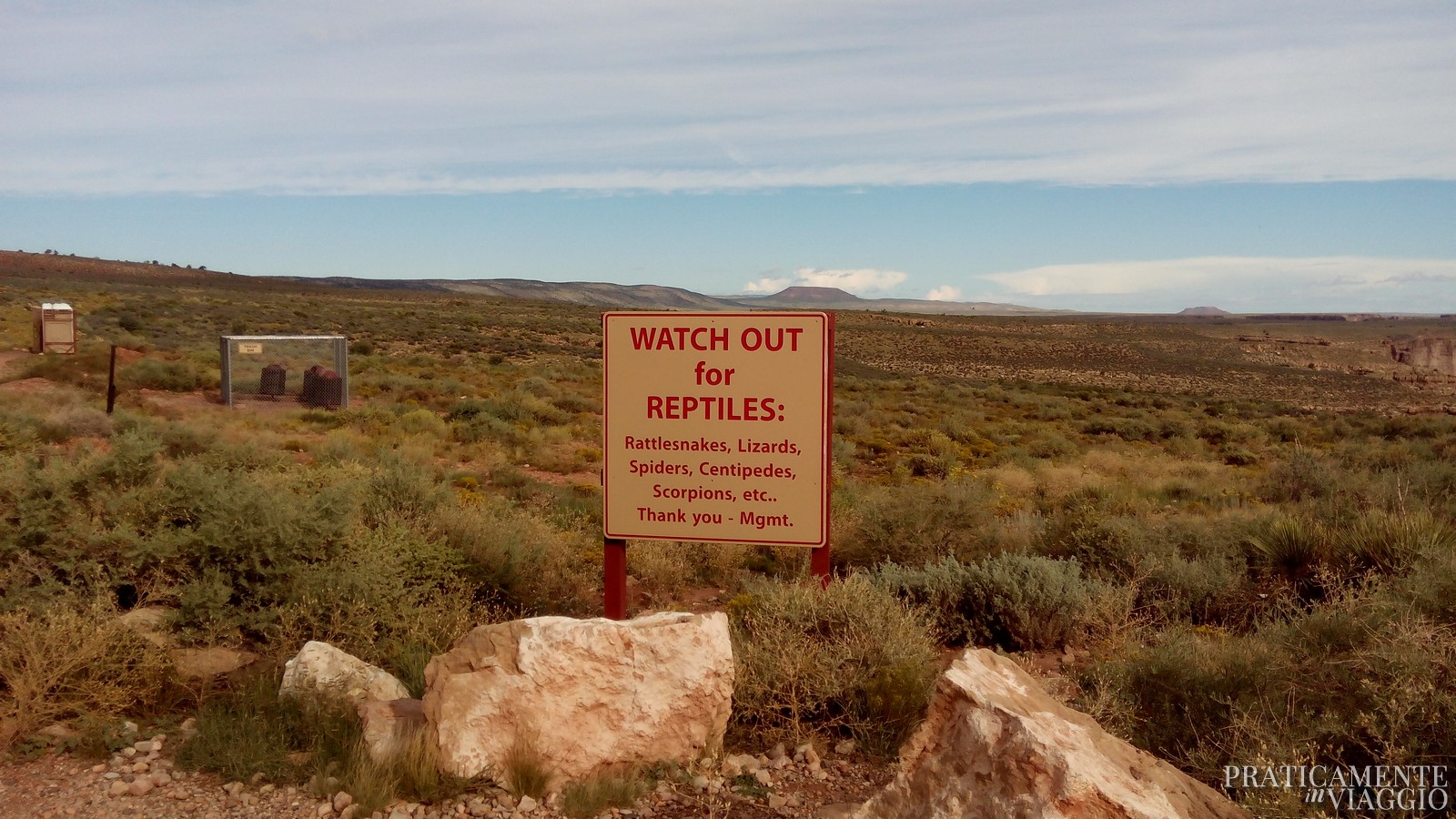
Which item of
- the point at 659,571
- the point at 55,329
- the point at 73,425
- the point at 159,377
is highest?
the point at 55,329

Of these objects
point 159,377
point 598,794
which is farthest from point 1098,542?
point 159,377

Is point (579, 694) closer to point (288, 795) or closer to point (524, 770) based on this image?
point (524, 770)

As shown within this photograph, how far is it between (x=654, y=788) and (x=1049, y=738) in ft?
5.44

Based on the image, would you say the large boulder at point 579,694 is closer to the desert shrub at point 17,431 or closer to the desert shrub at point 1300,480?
the desert shrub at point 17,431

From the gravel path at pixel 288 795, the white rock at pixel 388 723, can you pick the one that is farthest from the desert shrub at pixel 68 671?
the white rock at pixel 388 723

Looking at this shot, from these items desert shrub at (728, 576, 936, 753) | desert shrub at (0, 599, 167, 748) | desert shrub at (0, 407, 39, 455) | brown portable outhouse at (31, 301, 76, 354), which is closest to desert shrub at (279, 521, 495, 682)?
desert shrub at (0, 599, 167, 748)

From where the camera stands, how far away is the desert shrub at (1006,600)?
5.55m

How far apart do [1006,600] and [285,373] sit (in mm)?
15099

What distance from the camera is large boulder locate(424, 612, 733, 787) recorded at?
3752mm

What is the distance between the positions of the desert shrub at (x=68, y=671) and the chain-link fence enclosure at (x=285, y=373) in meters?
13.4

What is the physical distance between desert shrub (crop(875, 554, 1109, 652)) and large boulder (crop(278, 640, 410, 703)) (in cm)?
287

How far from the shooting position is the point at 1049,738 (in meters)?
2.84

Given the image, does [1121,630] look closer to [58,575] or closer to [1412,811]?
[1412,811]

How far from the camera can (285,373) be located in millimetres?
17078
